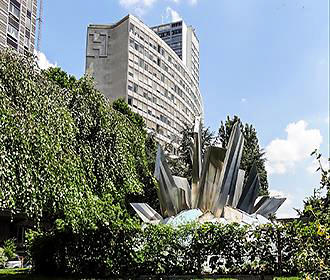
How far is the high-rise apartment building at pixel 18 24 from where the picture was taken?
126 feet

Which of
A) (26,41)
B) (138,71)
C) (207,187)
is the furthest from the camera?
(138,71)

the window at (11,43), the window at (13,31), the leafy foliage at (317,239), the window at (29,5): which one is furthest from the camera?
the window at (29,5)

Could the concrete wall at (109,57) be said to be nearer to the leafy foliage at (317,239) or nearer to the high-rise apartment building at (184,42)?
the high-rise apartment building at (184,42)

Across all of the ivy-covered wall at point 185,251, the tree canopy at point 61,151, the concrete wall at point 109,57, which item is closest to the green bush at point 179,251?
the ivy-covered wall at point 185,251

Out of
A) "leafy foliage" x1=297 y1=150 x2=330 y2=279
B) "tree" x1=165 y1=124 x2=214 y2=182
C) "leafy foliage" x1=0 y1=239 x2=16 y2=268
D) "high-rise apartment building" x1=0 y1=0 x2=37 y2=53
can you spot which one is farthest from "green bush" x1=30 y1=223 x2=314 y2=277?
"high-rise apartment building" x1=0 y1=0 x2=37 y2=53

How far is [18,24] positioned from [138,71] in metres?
15.6

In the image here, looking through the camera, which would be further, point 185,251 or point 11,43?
point 11,43

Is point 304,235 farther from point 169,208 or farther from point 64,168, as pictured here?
point 169,208

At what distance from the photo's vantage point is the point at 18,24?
4125 cm

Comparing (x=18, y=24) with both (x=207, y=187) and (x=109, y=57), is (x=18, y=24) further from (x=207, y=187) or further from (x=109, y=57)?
(x=207, y=187)

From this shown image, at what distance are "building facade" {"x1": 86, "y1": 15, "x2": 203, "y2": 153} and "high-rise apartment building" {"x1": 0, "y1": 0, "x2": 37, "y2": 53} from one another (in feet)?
26.7

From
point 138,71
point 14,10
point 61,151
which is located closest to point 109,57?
point 138,71

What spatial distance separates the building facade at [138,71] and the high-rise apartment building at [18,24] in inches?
321

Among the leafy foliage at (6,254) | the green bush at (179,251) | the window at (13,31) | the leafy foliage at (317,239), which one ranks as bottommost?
the leafy foliage at (6,254)
